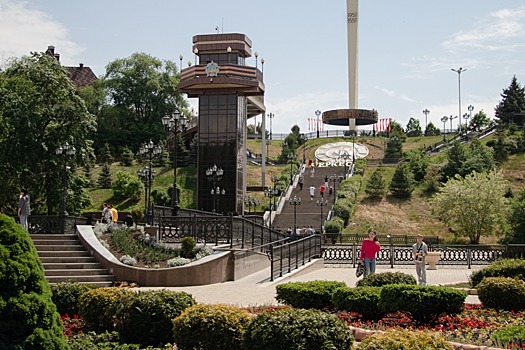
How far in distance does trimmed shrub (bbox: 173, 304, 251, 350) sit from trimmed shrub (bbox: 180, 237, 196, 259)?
41.6 ft

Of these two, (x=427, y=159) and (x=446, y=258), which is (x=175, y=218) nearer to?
(x=446, y=258)

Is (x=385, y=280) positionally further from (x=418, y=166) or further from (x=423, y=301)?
(x=418, y=166)

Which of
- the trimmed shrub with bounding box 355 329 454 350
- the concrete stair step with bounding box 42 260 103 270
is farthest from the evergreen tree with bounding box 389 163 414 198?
the trimmed shrub with bounding box 355 329 454 350

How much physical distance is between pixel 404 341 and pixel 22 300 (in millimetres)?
4093

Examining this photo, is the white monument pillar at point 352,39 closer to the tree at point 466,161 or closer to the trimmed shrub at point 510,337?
the tree at point 466,161

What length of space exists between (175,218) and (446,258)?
13897 mm

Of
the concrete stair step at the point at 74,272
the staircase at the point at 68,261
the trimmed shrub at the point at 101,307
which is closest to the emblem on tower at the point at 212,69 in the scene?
the staircase at the point at 68,261

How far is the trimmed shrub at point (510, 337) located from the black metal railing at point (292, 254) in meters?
12.5

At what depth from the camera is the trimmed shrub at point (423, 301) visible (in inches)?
445

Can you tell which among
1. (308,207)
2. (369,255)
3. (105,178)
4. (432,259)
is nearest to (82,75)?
(105,178)

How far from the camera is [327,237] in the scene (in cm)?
4447

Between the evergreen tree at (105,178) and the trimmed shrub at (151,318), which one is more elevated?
the evergreen tree at (105,178)

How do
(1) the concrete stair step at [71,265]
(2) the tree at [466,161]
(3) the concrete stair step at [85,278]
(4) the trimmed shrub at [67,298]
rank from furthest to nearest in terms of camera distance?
(2) the tree at [466,161] < (1) the concrete stair step at [71,265] < (3) the concrete stair step at [85,278] < (4) the trimmed shrub at [67,298]

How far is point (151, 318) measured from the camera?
33.9 feet
